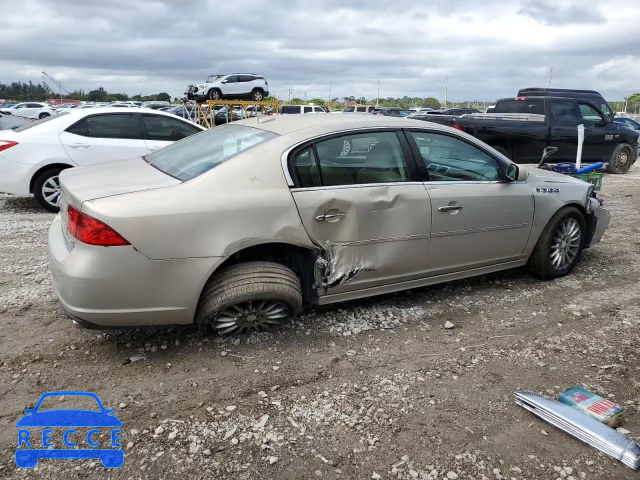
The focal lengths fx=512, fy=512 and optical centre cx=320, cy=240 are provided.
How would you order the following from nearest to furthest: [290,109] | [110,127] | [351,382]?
[351,382], [110,127], [290,109]

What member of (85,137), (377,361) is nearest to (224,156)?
(377,361)

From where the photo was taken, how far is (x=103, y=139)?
7289 mm

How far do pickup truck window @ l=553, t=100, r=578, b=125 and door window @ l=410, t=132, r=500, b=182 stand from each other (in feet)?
25.9

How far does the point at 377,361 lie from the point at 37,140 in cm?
582

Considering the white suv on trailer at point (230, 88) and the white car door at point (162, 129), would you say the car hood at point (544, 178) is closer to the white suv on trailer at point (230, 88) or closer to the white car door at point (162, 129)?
the white car door at point (162, 129)

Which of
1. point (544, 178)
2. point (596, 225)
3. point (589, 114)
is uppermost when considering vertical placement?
point (589, 114)

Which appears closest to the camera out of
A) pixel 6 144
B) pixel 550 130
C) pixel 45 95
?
pixel 6 144

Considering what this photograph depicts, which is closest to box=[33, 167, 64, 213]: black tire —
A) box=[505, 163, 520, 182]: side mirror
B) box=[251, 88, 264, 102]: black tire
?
box=[505, 163, 520, 182]: side mirror

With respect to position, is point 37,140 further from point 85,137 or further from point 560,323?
point 560,323

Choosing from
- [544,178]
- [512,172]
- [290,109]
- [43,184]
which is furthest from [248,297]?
[290,109]

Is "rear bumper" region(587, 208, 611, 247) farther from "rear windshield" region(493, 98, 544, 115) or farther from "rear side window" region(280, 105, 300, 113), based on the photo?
"rear side window" region(280, 105, 300, 113)

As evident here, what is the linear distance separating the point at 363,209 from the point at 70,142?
520 cm

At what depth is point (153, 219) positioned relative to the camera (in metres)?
2.91

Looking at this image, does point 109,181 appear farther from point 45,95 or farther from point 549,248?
point 45,95
